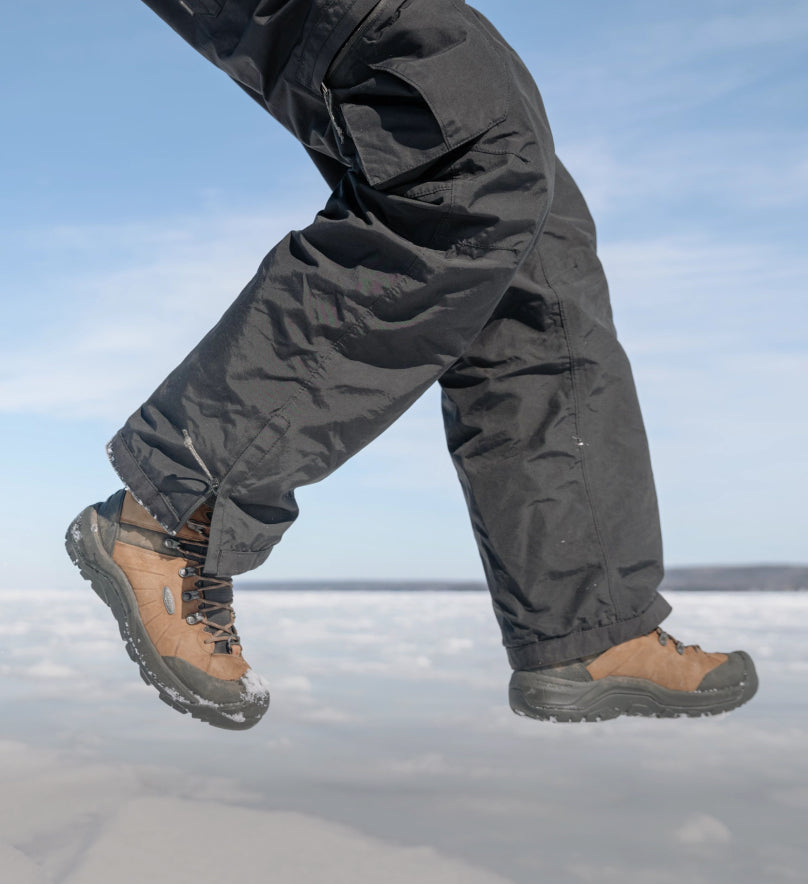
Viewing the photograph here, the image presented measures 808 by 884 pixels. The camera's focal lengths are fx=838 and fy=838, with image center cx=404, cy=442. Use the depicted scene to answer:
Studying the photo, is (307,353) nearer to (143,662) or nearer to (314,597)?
(143,662)

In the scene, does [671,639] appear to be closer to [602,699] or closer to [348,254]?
[602,699]

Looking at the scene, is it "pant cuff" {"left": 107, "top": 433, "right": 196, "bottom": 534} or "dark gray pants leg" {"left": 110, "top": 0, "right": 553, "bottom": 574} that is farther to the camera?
"pant cuff" {"left": 107, "top": 433, "right": 196, "bottom": 534}

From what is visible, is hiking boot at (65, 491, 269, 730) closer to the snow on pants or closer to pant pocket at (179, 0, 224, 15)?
the snow on pants

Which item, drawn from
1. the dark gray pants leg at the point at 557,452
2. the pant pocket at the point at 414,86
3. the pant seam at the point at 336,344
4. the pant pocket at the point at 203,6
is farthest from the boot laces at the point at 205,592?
the pant pocket at the point at 203,6

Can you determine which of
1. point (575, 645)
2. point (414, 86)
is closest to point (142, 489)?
point (414, 86)

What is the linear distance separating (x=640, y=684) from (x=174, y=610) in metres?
0.79

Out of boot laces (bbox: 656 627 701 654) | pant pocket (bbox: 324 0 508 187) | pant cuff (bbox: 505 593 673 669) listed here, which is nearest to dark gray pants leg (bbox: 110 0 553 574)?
pant pocket (bbox: 324 0 508 187)

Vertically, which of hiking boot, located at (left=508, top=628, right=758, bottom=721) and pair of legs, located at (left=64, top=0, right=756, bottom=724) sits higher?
pair of legs, located at (left=64, top=0, right=756, bottom=724)

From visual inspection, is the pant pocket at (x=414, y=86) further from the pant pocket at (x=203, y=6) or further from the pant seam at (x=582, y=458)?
the pant seam at (x=582, y=458)

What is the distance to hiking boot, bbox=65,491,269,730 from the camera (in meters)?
1.21

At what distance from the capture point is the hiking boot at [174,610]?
121 centimetres

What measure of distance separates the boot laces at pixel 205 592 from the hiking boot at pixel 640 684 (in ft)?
1.67

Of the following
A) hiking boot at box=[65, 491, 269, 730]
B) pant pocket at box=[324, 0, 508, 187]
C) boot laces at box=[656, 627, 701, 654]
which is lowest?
boot laces at box=[656, 627, 701, 654]

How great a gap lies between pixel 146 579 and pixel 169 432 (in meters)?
0.24
